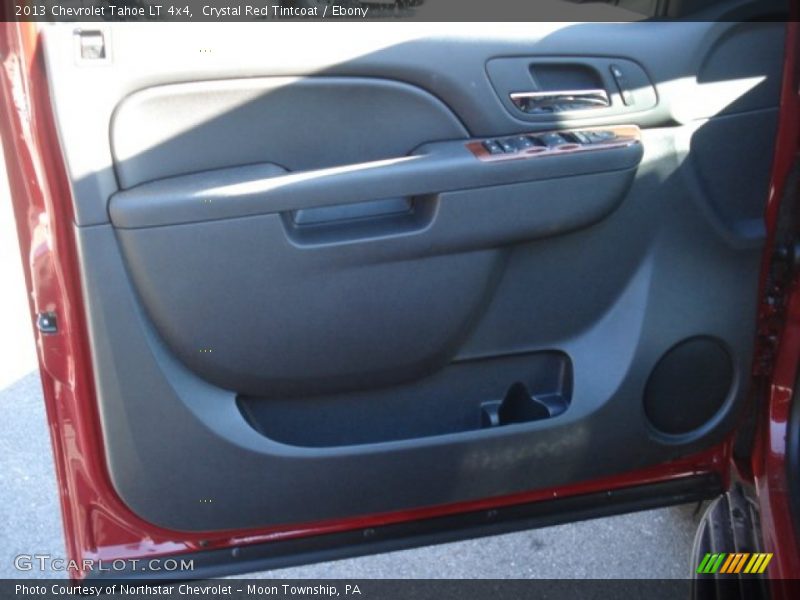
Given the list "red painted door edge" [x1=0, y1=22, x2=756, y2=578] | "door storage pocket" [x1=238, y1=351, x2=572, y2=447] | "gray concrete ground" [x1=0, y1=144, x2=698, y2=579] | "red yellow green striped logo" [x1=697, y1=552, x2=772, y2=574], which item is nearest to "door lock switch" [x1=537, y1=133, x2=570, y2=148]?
"door storage pocket" [x1=238, y1=351, x2=572, y2=447]

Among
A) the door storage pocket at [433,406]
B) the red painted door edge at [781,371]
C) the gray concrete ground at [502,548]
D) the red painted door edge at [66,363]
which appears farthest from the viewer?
the gray concrete ground at [502,548]

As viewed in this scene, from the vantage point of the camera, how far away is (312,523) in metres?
1.52

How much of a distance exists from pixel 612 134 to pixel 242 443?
78cm

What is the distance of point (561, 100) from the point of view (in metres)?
1.52

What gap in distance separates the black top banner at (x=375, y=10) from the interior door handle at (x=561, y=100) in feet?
0.44

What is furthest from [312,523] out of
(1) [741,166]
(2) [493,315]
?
(1) [741,166]

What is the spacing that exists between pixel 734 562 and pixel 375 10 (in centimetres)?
108

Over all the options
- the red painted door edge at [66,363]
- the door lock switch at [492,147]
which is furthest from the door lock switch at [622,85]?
the red painted door edge at [66,363]

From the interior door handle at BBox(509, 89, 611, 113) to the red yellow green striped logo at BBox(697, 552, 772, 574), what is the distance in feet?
2.54

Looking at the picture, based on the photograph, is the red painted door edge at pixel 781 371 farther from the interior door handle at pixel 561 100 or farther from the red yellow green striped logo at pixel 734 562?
the interior door handle at pixel 561 100

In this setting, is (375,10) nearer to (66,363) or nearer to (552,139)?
(552,139)

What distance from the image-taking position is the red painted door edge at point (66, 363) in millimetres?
1275

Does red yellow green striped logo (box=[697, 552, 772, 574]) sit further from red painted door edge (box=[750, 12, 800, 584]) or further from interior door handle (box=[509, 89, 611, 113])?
interior door handle (box=[509, 89, 611, 113])

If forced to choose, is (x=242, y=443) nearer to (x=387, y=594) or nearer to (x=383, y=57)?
(x=383, y=57)
